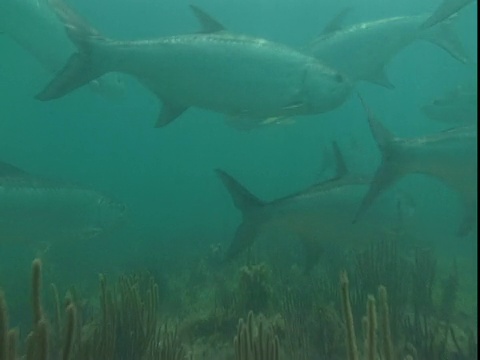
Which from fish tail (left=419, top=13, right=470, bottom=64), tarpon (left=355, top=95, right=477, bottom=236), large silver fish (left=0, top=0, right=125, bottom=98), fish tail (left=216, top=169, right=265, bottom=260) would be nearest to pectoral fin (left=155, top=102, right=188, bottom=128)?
fish tail (left=216, top=169, right=265, bottom=260)

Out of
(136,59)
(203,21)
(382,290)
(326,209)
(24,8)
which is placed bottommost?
(382,290)

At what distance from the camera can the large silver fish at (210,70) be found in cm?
568

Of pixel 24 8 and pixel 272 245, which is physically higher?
pixel 24 8

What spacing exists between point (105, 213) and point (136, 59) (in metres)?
4.10

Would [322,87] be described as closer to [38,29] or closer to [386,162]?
[386,162]

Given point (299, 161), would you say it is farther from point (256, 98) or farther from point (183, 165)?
point (256, 98)

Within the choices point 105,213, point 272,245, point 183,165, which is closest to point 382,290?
point 105,213

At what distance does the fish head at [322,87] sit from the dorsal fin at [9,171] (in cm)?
449

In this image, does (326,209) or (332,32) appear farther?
(332,32)

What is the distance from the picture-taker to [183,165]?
11806 centimetres

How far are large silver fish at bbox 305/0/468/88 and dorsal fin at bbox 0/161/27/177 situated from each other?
463cm

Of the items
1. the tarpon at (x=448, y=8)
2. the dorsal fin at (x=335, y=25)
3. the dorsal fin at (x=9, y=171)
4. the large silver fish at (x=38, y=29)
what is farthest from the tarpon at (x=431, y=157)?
the large silver fish at (x=38, y=29)

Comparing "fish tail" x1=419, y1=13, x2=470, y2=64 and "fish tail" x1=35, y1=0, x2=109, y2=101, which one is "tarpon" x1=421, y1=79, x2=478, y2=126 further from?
"fish tail" x1=35, y1=0, x2=109, y2=101

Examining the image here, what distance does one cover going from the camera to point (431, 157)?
5957 millimetres
